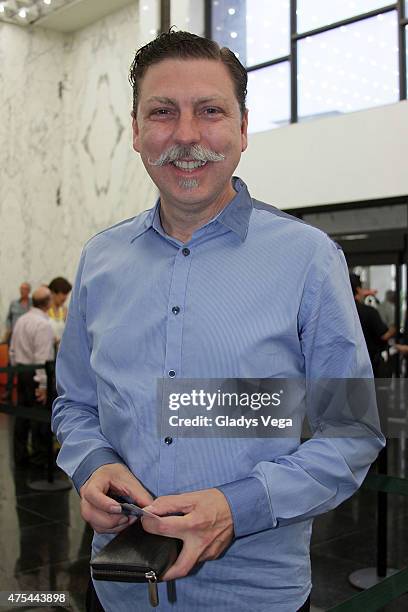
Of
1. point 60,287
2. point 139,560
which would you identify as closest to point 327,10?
point 60,287

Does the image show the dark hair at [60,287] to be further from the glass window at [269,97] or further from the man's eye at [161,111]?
the man's eye at [161,111]

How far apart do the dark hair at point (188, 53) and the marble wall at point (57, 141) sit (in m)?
9.65

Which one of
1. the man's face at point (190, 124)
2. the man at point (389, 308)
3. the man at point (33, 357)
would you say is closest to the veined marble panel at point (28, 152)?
the man at point (33, 357)

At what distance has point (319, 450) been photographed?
1246 millimetres

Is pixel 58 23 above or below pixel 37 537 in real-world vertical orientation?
above

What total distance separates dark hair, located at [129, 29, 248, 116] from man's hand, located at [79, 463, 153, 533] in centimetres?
78

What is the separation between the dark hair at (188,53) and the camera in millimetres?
1384

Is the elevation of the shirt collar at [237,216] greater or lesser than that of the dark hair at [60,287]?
lesser

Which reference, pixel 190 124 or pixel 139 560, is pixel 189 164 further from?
pixel 139 560

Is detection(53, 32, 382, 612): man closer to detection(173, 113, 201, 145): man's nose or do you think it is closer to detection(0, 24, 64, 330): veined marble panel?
detection(173, 113, 201, 145): man's nose

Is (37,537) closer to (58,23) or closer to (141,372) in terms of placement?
(141,372)

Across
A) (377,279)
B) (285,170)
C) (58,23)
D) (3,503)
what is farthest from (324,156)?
(58,23)

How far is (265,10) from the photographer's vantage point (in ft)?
28.8

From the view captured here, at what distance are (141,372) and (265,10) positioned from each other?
840 centimetres
